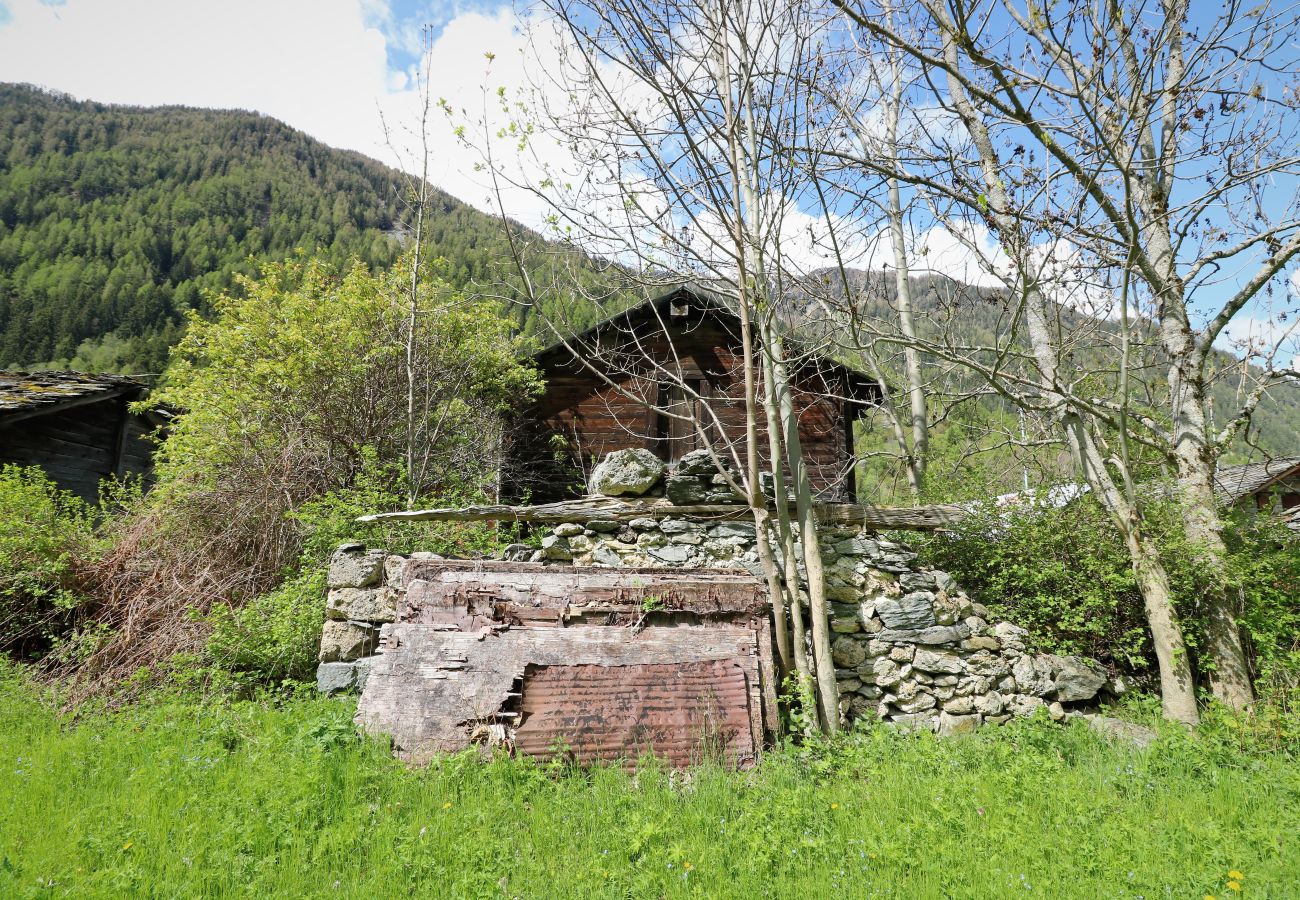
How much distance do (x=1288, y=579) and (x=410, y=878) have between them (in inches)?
302

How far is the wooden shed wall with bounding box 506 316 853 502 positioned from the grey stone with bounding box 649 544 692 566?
21.3ft

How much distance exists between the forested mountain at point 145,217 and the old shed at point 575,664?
2539 cm

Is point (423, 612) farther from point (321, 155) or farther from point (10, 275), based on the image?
point (321, 155)

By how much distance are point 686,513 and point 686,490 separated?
8.4 inches

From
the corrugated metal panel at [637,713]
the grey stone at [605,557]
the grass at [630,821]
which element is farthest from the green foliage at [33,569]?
the corrugated metal panel at [637,713]

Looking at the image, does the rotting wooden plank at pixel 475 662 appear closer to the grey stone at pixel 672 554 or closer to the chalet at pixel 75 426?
the grey stone at pixel 672 554

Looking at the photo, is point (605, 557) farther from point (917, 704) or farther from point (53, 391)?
point (53, 391)

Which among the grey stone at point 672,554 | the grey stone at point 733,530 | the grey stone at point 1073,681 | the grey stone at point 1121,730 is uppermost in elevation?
the grey stone at point 733,530

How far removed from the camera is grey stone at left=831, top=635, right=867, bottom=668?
5.43 metres

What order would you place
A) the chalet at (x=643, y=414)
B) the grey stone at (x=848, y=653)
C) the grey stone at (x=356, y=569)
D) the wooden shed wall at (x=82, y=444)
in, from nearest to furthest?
the grey stone at (x=848, y=653) → the grey stone at (x=356, y=569) → the wooden shed wall at (x=82, y=444) → the chalet at (x=643, y=414)

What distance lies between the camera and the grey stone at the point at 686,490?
593cm

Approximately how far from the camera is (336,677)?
5375 mm

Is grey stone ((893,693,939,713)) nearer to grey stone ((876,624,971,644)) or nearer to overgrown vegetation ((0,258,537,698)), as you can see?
grey stone ((876,624,971,644))

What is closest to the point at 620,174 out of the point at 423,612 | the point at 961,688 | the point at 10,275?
the point at 423,612
